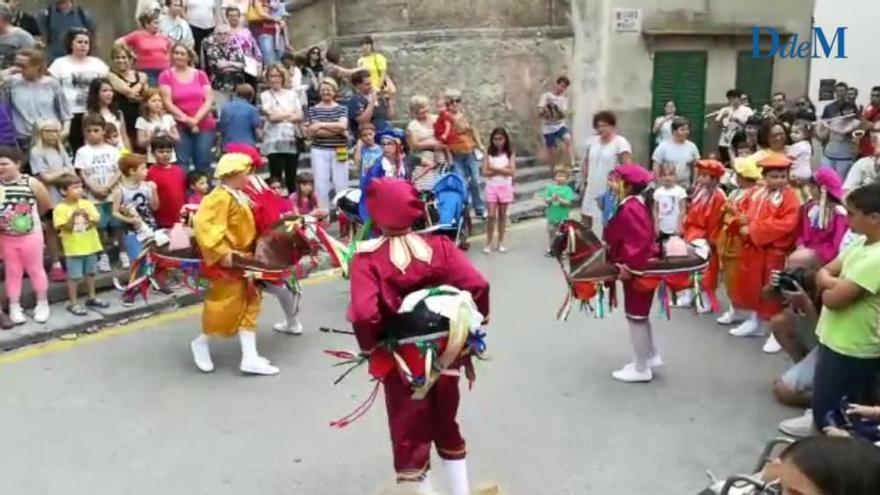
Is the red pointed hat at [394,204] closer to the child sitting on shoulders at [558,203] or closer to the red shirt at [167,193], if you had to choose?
the red shirt at [167,193]

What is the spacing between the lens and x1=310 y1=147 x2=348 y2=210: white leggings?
10727mm

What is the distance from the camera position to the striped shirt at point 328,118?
10.7 metres

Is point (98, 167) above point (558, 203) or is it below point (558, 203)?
above

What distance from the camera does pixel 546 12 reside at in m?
15.1

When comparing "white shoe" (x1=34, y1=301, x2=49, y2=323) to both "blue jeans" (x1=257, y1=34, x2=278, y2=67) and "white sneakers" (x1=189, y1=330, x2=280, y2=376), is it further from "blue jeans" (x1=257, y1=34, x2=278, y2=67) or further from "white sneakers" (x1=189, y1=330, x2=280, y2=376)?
"blue jeans" (x1=257, y1=34, x2=278, y2=67)

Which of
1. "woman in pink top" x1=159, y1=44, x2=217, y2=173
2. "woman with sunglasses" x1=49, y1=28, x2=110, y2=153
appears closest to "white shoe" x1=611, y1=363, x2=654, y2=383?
"woman in pink top" x1=159, y1=44, x2=217, y2=173

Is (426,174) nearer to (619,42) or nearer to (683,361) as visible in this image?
(683,361)

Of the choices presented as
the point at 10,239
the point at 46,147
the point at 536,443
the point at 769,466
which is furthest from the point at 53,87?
the point at 769,466

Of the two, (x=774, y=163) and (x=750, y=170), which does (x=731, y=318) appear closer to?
(x=750, y=170)

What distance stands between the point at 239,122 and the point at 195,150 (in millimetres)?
540

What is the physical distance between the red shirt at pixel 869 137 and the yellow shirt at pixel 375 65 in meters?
6.42

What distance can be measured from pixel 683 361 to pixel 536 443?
2.00 m

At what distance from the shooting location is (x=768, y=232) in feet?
24.2

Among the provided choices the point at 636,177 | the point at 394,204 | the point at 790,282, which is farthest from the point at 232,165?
the point at 790,282
